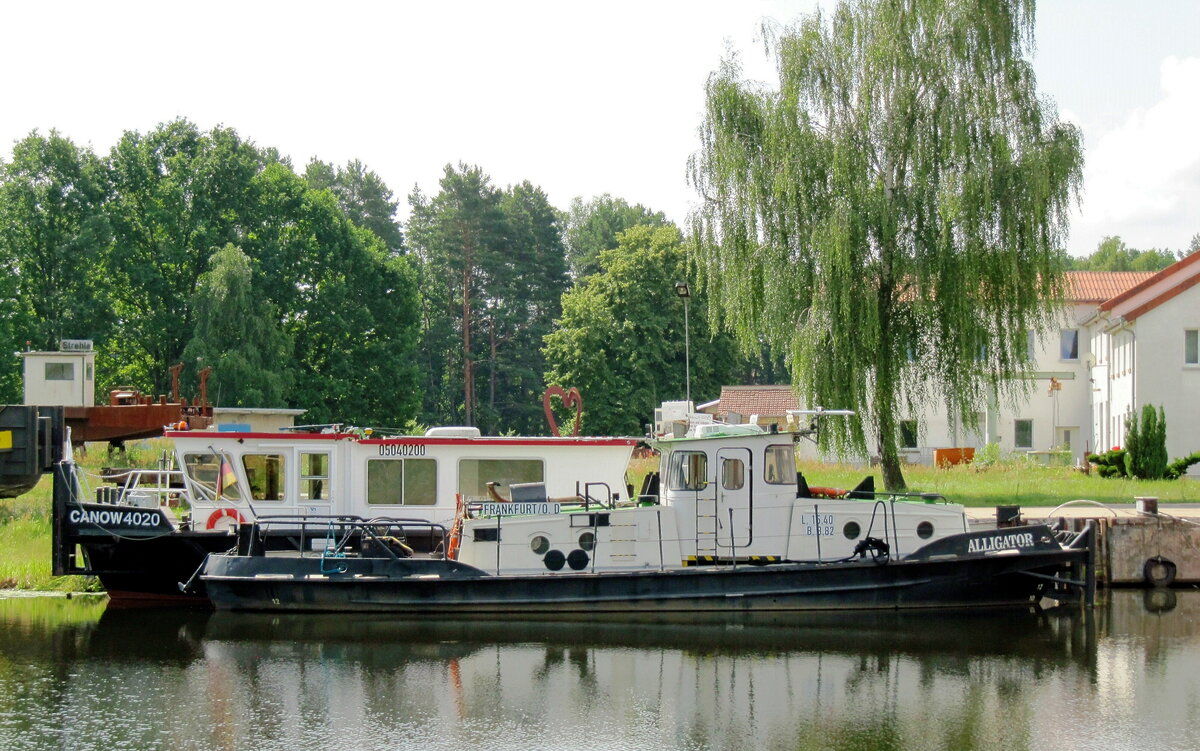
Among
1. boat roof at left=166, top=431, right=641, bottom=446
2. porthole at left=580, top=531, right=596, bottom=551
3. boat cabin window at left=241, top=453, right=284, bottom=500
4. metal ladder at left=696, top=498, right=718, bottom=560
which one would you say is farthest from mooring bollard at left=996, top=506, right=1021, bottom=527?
boat cabin window at left=241, top=453, right=284, bottom=500

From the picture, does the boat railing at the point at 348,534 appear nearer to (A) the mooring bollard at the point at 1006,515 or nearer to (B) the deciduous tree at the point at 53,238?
(A) the mooring bollard at the point at 1006,515

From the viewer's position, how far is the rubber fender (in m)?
20.7

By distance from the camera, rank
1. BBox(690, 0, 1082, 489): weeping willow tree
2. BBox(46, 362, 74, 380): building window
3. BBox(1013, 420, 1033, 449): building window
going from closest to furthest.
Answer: BBox(690, 0, 1082, 489): weeping willow tree → BBox(46, 362, 74, 380): building window → BBox(1013, 420, 1033, 449): building window

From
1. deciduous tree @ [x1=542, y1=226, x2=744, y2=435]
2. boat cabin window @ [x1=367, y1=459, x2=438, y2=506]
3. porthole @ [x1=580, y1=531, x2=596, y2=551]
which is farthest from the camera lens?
deciduous tree @ [x1=542, y1=226, x2=744, y2=435]

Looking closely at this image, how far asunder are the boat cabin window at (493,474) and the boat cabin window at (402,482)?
20.0 inches

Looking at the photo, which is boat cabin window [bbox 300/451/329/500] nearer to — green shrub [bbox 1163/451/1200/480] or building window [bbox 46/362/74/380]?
building window [bbox 46/362/74/380]

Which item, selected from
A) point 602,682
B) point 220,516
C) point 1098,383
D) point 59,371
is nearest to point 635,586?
point 602,682

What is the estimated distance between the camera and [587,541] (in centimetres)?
1833

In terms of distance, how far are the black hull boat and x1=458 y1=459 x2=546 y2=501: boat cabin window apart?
2451 mm

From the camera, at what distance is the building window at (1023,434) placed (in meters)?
46.9

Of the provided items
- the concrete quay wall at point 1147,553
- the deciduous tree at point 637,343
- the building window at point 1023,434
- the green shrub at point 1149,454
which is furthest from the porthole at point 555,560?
the deciduous tree at point 637,343

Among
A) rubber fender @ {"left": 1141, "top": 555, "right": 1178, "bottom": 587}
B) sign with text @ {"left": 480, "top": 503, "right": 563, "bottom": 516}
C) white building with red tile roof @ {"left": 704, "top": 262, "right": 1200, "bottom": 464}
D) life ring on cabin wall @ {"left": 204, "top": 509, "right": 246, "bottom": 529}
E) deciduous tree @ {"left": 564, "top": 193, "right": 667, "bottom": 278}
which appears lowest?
rubber fender @ {"left": 1141, "top": 555, "right": 1178, "bottom": 587}

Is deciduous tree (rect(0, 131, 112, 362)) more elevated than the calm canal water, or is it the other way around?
deciduous tree (rect(0, 131, 112, 362))

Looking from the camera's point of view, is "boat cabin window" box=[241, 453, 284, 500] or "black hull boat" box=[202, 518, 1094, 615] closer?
"black hull boat" box=[202, 518, 1094, 615]
